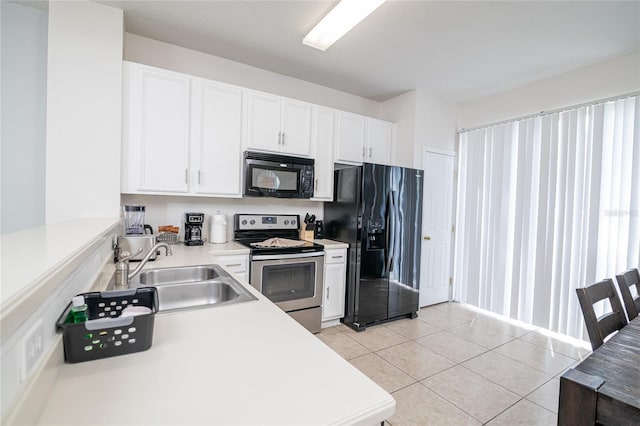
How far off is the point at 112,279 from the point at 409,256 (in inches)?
114

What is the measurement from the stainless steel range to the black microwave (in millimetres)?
377

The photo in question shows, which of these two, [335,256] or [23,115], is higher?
[23,115]

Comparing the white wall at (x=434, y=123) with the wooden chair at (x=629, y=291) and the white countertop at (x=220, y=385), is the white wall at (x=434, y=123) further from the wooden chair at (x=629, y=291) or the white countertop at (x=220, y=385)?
the white countertop at (x=220, y=385)

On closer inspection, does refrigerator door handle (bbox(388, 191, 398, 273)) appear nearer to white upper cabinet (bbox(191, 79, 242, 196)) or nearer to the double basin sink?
white upper cabinet (bbox(191, 79, 242, 196))

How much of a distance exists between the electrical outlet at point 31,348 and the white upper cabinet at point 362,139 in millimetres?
2980

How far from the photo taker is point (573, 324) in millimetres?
3004

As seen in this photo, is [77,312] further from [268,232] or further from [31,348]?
[268,232]

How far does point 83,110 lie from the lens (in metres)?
2.17

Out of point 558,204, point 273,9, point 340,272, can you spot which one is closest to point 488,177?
point 558,204

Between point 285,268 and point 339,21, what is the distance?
2108 mm

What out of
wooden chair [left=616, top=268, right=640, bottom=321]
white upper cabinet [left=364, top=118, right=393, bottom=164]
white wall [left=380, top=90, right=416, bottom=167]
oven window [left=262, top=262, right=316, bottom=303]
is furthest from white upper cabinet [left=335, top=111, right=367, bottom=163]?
wooden chair [left=616, top=268, right=640, bottom=321]

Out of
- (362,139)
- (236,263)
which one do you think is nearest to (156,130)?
(236,263)

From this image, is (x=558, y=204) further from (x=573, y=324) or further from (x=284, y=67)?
(x=284, y=67)

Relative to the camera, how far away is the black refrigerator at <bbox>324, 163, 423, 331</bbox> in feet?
10.3
